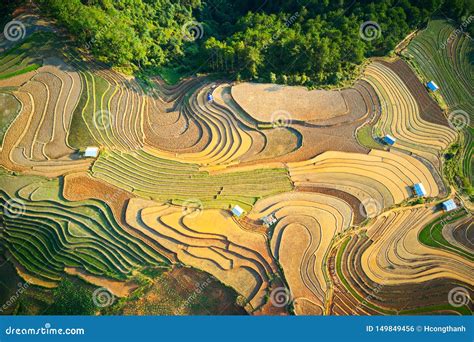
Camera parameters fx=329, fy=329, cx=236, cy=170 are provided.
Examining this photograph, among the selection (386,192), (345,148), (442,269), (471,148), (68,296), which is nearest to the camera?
(68,296)

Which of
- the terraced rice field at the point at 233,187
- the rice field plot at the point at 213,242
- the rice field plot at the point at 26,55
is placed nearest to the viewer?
the rice field plot at the point at 213,242

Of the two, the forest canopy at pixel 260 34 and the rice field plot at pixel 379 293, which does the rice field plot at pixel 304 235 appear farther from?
the forest canopy at pixel 260 34

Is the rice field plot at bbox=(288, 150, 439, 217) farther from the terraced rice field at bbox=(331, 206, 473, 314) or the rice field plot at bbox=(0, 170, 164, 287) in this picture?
the rice field plot at bbox=(0, 170, 164, 287)

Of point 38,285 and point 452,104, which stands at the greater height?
point 452,104

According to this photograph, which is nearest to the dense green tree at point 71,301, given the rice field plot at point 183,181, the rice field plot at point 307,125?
the rice field plot at point 183,181

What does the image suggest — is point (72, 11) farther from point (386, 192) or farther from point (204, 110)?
point (386, 192)

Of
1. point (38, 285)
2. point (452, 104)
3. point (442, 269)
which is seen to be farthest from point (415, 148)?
point (38, 285)

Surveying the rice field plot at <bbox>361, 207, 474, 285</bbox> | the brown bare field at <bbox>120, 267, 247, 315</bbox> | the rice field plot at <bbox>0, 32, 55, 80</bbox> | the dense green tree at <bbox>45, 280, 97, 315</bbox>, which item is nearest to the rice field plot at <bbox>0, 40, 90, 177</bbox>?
the rice field plot at <bbox>0, 32, 55, 80</bbox>
